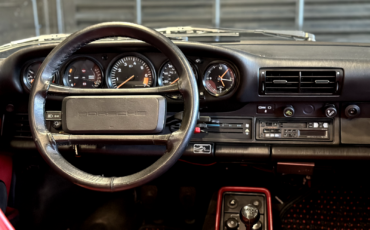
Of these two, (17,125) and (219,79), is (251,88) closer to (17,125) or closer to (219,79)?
(219,79)

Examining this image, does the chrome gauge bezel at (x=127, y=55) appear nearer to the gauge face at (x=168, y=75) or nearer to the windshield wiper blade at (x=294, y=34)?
the gauge face at (x=168, y=75)

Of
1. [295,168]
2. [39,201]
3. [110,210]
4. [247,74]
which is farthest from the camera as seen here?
[110,210]

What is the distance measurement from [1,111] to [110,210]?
93 centimetres

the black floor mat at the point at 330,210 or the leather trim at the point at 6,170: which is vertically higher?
the leather trim at the point at 6,170

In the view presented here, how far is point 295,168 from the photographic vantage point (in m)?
1.58

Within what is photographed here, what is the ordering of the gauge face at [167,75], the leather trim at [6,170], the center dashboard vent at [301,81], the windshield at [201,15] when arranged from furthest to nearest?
the windshield at [201,15] < the leather trim at [6,170] < the gauge face at [167,75] < the center dashboard vent at [301,81]

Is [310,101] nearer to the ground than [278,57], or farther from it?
nearer to the ground

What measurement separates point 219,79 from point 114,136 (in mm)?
597

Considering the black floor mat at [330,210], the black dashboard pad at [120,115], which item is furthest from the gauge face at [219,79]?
the black floor mat at [330,210]

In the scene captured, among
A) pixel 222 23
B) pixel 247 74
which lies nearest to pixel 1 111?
pixel 247 74

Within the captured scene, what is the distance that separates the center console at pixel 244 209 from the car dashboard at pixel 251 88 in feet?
1.07

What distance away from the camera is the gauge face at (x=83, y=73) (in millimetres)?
1545

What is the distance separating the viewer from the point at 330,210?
1.82 m

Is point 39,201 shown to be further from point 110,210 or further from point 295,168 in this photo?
point 295,168
